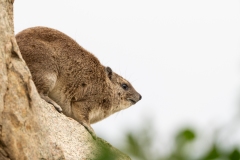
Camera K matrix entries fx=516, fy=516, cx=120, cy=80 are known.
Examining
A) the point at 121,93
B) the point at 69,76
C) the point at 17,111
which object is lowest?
the point at 121,93

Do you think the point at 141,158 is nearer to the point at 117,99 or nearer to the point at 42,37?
the point at 42,37

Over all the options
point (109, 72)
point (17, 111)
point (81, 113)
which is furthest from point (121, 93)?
point (17, 111)

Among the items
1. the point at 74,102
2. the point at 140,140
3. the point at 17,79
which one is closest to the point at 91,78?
the point at 74,102

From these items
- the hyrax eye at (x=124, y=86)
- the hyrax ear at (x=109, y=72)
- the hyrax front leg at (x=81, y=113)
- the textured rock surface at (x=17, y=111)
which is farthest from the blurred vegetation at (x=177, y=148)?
the hyrax eye at (x=124, y=86)

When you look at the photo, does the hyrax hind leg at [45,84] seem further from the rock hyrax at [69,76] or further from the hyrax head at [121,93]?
the hyrax head at [121,93]

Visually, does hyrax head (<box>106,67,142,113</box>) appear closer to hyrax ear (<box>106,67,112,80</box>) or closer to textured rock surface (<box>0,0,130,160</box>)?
hyrax ear (<box>106,67,112,80</box>)

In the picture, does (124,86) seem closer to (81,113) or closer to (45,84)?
(81,113)

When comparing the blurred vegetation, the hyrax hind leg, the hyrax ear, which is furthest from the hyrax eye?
the blurred vegetation
